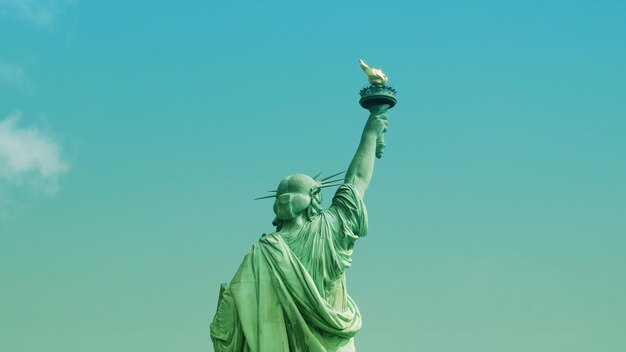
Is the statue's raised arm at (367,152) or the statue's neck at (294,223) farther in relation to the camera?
the statue's raised arm at (367,152)

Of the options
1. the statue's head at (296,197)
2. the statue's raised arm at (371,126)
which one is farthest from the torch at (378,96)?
the statue's head at (296,197)

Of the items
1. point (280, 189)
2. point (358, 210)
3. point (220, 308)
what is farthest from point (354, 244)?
point (220, 308)

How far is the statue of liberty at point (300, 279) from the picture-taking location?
45.6ft

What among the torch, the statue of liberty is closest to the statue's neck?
the statue of liberty

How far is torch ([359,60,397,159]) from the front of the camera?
1576 centimetres

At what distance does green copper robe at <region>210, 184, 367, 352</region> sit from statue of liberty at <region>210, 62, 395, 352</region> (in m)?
0.02

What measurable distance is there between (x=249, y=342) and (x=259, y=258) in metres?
1.35

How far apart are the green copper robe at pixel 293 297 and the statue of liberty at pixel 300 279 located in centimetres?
2

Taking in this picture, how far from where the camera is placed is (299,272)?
14078mm

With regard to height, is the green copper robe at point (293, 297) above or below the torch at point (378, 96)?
below

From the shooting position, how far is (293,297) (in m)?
14.0

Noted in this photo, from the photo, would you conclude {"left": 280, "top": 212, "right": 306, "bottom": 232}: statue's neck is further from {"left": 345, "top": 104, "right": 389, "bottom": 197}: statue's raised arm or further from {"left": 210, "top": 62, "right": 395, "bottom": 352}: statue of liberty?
{"left": 345, "top": 104, "right": 389, "bottom": 197}: statue's raised arm

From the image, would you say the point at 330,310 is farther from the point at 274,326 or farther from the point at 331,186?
the point at 331,186

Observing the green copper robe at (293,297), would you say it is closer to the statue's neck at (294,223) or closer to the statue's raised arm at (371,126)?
the statue's neck at (294,223)
